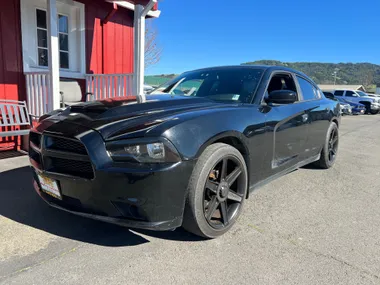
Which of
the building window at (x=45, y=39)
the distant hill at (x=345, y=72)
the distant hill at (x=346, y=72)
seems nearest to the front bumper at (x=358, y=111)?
the building window at (x=45, y=39)

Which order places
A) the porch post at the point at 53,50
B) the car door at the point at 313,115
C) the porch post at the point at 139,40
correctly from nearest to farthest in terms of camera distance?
the car door at the point at 313,115, the porch post at the point at 53,50, the porch post at the point at 139,40

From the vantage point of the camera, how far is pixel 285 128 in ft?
12.0

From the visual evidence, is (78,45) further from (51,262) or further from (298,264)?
(298,264)

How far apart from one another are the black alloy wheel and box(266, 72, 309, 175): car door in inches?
25.3

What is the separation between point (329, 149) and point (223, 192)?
126 inches

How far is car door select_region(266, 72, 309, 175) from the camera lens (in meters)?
3.47

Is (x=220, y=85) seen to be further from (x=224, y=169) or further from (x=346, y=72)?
(x=346, y=72)

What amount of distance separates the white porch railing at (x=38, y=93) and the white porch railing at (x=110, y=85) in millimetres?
1307

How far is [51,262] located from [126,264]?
22.5 inches

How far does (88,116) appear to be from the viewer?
2.68 meters

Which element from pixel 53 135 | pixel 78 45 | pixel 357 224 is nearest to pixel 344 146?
pixel 357 224

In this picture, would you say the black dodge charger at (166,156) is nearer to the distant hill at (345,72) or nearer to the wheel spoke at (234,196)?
the wheel spoke at (234,196)

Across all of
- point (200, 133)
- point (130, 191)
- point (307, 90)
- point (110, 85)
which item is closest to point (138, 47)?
point (110, 85)

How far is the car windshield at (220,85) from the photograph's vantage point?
11.6 feet
